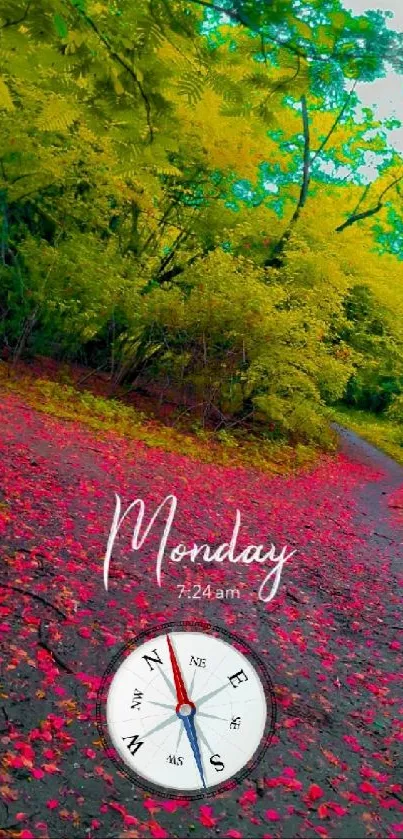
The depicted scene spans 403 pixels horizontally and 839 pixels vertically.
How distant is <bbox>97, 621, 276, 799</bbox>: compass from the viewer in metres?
3.24

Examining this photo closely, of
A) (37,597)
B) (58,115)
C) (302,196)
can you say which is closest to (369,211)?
Answer: (302,196)

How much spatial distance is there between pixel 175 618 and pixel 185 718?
8.14ft

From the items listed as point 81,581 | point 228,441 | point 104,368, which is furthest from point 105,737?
point 104,368

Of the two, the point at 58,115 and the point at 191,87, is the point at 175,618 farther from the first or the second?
the point at 191,87

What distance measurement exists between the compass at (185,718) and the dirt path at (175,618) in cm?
20

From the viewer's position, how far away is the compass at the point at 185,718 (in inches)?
128

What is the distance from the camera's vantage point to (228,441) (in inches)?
580

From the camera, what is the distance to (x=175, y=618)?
5.72 meters

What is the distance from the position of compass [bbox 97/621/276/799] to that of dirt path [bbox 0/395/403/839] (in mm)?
198

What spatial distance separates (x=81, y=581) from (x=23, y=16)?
4.49 m

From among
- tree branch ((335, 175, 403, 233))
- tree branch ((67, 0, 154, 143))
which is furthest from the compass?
tree branch ((335, 175, 403, 233))

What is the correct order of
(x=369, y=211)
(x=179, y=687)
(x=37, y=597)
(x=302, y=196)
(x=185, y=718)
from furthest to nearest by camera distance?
(x=369, y=211), (x=302, y=196), (x=37, y=597), (x=179, y=687), (x=185, y=718)

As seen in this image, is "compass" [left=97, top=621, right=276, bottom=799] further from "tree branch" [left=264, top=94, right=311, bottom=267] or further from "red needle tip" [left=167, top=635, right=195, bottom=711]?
"tree branch" [left=264, top=94, right=311, bottom=267]

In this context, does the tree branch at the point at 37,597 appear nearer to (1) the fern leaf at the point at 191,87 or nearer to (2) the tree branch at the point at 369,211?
(1) the fern leaf at the point at 191,87
